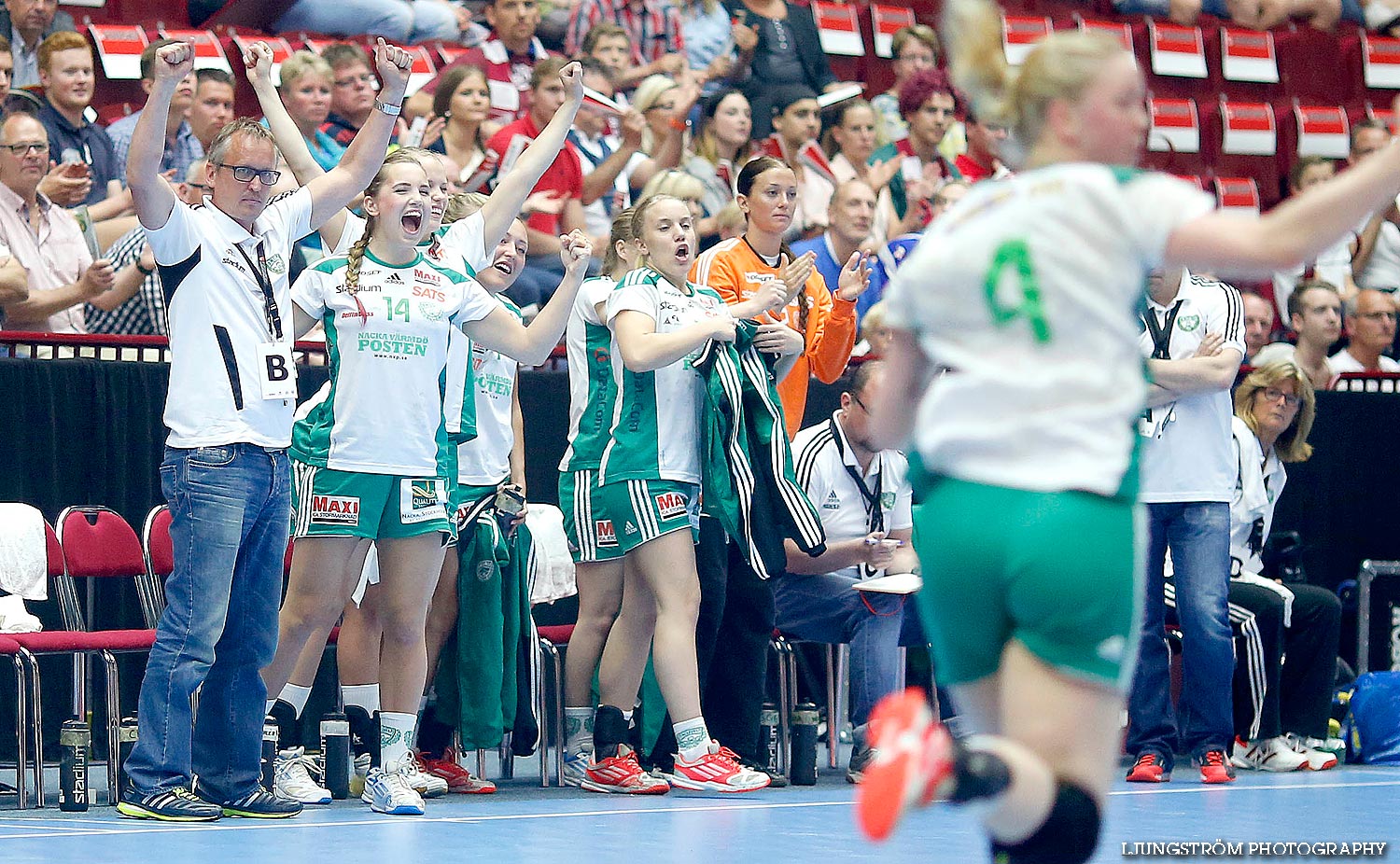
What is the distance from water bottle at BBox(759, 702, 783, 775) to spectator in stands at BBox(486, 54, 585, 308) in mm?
2491

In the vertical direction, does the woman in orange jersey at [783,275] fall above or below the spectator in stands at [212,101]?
below

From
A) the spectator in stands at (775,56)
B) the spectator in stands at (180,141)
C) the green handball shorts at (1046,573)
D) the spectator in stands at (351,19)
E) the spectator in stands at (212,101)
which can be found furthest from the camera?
the spectator in stands at (775,56)

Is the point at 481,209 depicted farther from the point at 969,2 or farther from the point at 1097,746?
the point at 1097,746

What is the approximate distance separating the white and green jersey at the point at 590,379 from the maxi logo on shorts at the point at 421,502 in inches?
27.9

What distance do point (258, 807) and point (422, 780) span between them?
2.00ft

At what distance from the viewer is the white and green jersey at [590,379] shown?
→ 654cm

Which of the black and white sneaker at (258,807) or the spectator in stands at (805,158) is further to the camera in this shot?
the spectator in stands at (805,158)

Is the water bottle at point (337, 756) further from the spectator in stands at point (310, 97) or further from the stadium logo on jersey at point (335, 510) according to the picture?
the spectator in stands at point (310, 97)

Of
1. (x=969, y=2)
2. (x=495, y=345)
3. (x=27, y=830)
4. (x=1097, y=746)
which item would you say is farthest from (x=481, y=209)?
(x=1097, y=746)

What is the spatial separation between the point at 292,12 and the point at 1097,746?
8.82 m

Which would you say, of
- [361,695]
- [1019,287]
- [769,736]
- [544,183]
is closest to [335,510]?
[361,695]

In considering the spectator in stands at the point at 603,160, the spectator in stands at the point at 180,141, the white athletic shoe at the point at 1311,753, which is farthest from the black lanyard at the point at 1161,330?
the spectator in stands at the point at 180,141

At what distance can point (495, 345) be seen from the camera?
614 centimetres

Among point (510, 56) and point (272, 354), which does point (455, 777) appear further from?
point (510, 56)
